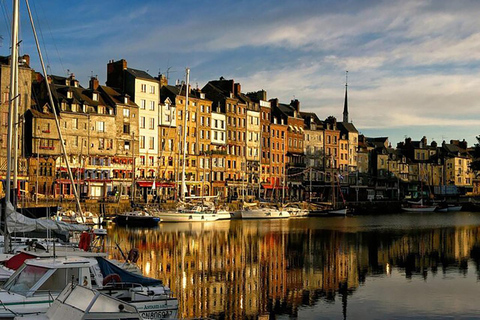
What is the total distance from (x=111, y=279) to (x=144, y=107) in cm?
6791

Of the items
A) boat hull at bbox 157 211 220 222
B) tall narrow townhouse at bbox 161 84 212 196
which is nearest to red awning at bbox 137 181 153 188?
tall narrow townhouse at bbox 161 84 212 196

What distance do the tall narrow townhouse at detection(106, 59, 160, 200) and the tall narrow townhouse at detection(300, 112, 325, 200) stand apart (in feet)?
119

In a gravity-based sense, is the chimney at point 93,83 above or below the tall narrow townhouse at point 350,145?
above

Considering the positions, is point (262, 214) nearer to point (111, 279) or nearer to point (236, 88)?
point (236, 88)

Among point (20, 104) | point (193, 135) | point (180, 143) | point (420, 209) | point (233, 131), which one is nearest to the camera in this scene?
point (20, 104)

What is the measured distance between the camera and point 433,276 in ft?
111

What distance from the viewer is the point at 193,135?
306ft

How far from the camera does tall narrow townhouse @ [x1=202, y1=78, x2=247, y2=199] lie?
9875 cm

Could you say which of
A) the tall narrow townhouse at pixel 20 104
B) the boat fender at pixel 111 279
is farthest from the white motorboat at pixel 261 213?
the boat fender at pixel 111 279

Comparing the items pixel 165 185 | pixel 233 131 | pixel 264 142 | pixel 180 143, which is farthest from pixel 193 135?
pixel 264 142

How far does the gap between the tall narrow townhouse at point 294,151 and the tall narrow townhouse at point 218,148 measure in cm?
1681

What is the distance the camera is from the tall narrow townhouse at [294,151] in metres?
112

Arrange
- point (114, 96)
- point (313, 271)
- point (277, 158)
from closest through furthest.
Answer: point (313, 271), point (114, 96), point (277, 158)

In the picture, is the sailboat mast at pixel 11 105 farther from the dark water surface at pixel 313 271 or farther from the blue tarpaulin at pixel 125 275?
the dark water surface at pixel 313 271
